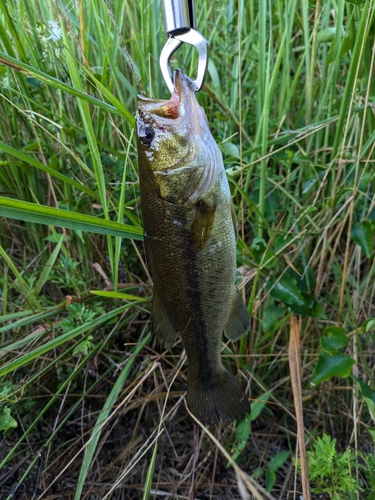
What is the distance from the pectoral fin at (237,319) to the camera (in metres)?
1.10

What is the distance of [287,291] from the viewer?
4.34 ft

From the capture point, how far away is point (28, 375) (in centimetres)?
145

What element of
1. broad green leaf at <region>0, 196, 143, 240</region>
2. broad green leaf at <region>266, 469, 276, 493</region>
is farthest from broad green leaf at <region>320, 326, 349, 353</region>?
broad green leaf at <region>0, 196, 143, 240</region>

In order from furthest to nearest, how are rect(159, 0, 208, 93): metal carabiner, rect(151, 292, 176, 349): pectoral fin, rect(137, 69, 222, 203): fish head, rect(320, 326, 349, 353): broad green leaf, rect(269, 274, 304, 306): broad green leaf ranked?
rect(269, 274, 304, 306): broad green leaf → rect(320, 326, 349, 353): broad green leaf → rect(151, 292, 176, 349): pectoral fin → rect(137, 69, 222, 203): fish head → rect(159, 0, 208, 93): metal carabiner

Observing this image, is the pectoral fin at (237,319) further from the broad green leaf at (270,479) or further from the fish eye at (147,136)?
the broad green leaf at (270,479)

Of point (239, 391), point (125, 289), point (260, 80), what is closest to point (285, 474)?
point (239, 391)

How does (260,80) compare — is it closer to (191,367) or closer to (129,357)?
(191,367)

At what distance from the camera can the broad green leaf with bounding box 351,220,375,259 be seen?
4.14 feet

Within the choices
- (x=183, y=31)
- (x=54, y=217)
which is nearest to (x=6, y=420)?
(x=54, y=217)

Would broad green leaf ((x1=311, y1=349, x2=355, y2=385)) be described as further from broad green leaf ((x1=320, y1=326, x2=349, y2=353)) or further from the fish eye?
the fish eye

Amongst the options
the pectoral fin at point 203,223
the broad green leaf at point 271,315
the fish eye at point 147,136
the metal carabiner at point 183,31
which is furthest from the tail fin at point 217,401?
the metal carabiner at point 183,31

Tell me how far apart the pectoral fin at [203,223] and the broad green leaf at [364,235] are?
0.58 metres

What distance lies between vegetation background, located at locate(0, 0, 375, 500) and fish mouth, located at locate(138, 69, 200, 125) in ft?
1.16

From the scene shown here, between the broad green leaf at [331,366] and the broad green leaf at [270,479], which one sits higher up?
the broad green leaf at [331,366]
